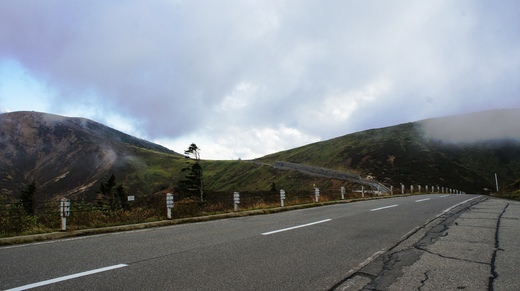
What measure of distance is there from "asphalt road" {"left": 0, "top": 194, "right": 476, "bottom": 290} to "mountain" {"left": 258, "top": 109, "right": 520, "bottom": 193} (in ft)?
231

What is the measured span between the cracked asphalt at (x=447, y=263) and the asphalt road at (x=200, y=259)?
33 centimetres

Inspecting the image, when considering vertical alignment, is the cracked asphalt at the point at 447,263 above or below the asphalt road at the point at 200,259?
below

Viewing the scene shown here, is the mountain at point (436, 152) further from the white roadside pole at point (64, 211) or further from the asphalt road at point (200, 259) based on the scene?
the white roadside pole at point (64, 211)

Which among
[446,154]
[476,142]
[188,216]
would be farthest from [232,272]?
[476,142]

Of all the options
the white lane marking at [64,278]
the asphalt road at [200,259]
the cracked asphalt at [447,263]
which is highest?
the white lane marking at [64,278]

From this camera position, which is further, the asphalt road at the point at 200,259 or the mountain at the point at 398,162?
the mountain at the point at 398,162

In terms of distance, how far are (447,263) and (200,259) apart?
4.09 m

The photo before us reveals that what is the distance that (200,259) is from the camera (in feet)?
19.0

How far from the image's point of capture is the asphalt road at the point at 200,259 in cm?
448

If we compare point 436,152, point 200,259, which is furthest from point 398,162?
point 200,259

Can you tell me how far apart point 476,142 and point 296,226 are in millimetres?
142808

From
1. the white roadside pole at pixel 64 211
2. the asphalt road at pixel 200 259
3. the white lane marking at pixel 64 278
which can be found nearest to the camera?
the white lane marking at pixel 64 278

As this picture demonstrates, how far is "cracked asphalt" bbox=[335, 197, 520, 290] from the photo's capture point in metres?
4.51

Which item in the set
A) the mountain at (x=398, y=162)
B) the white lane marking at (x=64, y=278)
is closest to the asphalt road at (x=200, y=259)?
the white lane marking at (x=64, y=278)
